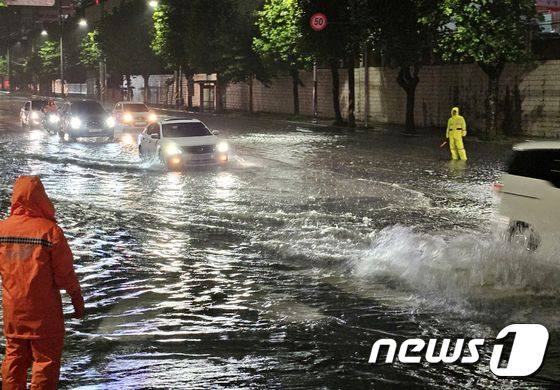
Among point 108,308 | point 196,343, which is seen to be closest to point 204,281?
point 108,308

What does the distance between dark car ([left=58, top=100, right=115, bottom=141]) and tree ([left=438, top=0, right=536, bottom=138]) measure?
15.0 meters

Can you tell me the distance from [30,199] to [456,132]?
2180 centimetres

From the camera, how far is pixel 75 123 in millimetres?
36094

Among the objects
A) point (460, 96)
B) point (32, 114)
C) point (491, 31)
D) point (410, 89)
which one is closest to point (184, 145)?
point (491, 31)

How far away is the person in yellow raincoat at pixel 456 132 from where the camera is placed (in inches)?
1010

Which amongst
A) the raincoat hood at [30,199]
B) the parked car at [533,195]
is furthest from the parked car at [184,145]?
the raincoat hood at [30,199]

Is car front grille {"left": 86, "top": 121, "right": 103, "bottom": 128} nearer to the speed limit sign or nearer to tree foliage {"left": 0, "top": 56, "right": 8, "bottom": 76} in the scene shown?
the speed limit sign

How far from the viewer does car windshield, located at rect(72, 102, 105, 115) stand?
121ft

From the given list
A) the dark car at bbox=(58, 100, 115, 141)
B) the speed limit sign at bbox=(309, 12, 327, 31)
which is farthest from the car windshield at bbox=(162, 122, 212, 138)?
the speed limit sign at bbox=(309, 12, 327, 31)

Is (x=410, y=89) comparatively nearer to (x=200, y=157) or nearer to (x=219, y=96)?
(x=200, y=157)

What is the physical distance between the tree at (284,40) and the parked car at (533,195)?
38583 millimetres

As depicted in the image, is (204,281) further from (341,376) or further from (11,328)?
(11,328)

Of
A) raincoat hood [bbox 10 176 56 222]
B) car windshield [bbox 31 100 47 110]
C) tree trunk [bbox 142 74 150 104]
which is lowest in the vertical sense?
raincoat hood [bbox 10 176 56 222]

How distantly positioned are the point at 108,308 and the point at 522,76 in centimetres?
3176
